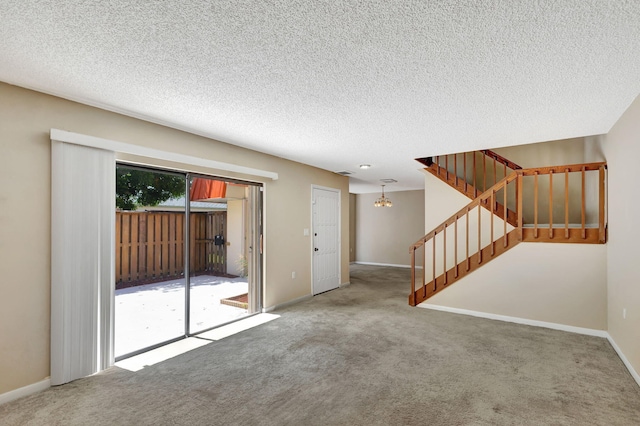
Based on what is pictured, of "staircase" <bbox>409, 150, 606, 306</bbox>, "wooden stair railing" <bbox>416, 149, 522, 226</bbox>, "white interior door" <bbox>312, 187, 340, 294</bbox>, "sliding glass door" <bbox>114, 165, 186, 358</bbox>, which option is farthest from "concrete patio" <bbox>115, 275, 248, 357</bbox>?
"wooden stair railing" <bbox>416, 149, 522, 226</bbox>

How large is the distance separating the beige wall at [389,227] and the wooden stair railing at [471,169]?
11.6ft

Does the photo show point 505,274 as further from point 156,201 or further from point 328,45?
point 156,201

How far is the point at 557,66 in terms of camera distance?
220 cm

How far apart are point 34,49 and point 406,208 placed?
9.14 metres

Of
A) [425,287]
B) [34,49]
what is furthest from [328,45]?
[425,287]

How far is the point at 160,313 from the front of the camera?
173 inches

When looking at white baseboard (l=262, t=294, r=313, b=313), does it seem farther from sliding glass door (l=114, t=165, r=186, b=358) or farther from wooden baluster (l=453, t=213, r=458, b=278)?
wooden baluster (l=453, t=213, r=458, b=278)

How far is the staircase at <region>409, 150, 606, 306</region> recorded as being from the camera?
416 cm

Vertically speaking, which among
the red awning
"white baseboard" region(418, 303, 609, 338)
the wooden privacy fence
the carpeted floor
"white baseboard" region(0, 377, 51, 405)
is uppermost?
the red awning

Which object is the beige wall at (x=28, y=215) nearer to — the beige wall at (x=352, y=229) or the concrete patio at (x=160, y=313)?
the concrete patio at (x=160, y=313)

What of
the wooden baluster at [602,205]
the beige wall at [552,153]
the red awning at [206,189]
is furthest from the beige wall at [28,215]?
the beige wall at [552,153]

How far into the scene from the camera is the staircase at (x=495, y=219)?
4160mm

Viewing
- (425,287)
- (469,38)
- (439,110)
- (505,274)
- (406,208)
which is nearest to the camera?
(469,38)

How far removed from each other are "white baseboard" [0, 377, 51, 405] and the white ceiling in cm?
239
